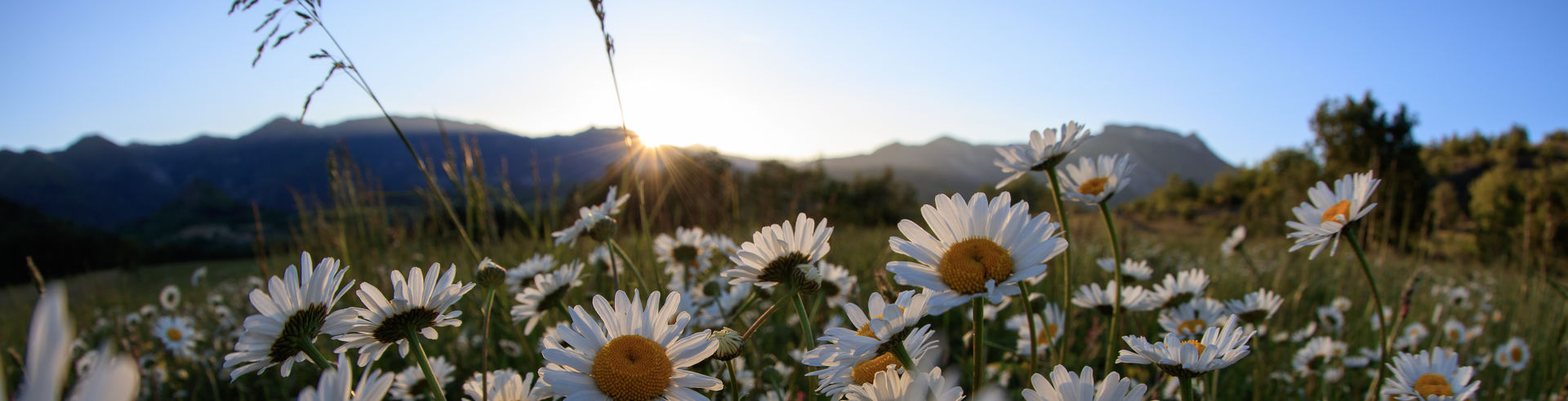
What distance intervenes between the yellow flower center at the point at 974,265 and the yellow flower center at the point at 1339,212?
0.82 m

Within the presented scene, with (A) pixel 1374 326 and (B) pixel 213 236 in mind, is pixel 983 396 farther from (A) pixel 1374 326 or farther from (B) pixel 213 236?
(B) pixel 213 236

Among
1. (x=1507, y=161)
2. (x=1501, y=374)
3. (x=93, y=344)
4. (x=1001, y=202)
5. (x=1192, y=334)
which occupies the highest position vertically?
(x=1001, y=202)

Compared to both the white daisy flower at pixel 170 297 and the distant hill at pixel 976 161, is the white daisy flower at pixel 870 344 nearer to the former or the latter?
the white daisy flower at pixel 170 297

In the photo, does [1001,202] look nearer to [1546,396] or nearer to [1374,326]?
[1546,396]

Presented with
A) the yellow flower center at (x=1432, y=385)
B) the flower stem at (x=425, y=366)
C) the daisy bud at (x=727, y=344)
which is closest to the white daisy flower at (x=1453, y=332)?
the yellow flower center at (x=1432, y=385)

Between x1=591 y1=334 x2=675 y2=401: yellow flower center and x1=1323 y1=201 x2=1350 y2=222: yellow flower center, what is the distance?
1.29 meters

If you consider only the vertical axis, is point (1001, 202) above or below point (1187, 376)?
above

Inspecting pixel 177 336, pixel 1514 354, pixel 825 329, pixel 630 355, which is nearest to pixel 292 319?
pixel 630 355

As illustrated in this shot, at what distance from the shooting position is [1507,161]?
26859mm

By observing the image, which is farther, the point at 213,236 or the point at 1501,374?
the point at 213,236

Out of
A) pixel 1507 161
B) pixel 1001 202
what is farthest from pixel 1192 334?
pixel 1507 161

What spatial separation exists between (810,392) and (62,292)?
2.72 ft

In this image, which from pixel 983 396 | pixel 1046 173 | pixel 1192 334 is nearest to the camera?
pixel 983 396

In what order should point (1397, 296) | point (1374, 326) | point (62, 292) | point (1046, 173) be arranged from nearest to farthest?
1. point (62, 292)
2. point (1046, 173)
3. point (1374, 326)
4. point (1397, 296)
